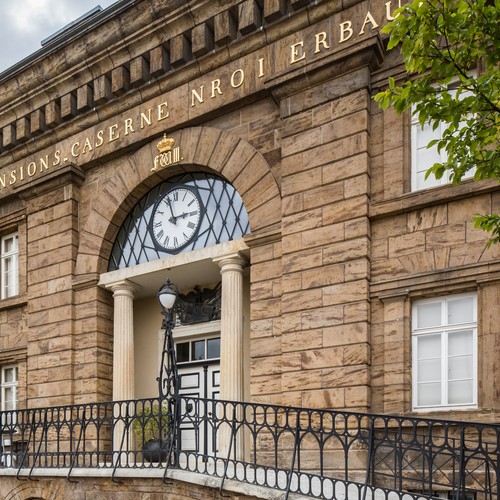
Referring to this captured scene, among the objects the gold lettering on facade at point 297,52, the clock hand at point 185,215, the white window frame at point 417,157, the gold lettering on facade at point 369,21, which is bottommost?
the clock hand at point 185,215

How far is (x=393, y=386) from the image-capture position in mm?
10812

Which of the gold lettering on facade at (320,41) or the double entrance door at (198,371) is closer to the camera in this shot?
the gold lettering on facade at (320,41)

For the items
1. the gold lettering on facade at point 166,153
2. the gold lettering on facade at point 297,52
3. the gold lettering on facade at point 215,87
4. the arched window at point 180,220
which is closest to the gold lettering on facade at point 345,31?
the gold lettering on facade at point 297,52

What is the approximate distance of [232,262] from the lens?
1348cm

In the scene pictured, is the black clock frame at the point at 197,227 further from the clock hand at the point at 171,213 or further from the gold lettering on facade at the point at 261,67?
the gold lettering on facade at the point at 261,67

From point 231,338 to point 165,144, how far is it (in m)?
4.10

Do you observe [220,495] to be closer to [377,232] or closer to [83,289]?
[377,232]

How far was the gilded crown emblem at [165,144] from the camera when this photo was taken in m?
14.5

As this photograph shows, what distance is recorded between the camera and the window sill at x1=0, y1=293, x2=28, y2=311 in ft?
54.7

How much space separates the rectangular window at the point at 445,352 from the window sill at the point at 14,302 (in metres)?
9.36

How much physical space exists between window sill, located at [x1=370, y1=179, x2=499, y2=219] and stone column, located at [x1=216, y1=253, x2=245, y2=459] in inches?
122

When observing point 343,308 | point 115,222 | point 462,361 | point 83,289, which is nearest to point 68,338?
point 83,289

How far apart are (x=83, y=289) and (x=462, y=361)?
826 cm

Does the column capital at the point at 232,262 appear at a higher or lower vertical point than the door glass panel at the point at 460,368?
Result: higher
